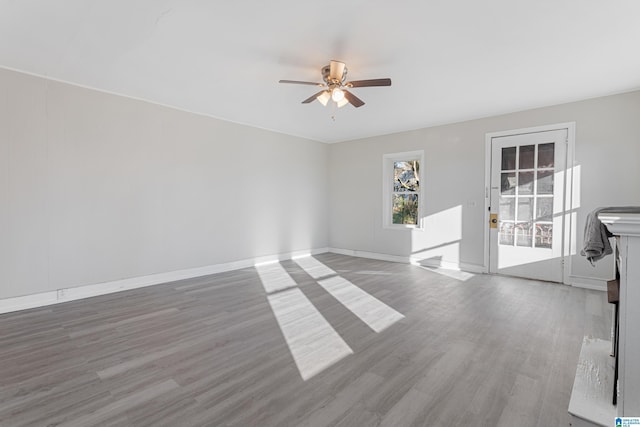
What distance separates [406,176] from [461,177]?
1188 mm

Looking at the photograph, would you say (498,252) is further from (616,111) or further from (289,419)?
(289,419)

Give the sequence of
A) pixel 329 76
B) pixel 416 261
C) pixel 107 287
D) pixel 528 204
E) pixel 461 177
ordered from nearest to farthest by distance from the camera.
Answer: pixel 329 76 → pixel 107 287 → pixel 528 204 → pixel 461 177 → pixel 416 261

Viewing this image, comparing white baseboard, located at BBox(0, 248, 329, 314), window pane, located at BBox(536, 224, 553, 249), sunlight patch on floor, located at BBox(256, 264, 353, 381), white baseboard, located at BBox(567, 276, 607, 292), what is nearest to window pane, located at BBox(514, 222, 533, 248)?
window pane, located at BBox(536, 224, 553, 249)

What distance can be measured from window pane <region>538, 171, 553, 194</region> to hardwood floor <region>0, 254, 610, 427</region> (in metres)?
1.45

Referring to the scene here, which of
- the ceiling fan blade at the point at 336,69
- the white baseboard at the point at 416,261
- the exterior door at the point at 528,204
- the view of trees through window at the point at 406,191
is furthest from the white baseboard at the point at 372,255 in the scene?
the ceiling fan blade at the point at 336,69

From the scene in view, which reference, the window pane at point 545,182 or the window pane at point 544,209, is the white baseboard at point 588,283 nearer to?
the window pane at point 544,209

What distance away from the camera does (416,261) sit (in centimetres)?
603

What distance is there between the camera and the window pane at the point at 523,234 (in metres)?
4.77

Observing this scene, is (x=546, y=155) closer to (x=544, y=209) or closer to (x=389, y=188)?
(x=544, y=209)

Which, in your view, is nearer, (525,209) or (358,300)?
(358,300)

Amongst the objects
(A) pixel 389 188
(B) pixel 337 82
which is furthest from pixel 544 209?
(B) pixel 337 82

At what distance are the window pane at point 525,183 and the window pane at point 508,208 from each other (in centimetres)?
18

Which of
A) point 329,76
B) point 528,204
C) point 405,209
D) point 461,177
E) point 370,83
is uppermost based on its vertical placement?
point 329,76

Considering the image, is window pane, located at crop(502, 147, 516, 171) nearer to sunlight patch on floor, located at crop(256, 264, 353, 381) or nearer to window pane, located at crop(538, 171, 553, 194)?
window pane, located at crop(538, 171, 553, 194)
